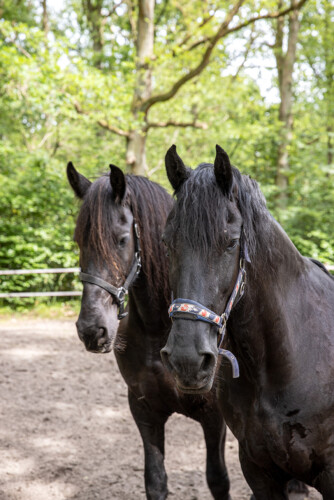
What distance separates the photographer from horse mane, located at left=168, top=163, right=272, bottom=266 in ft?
5.49

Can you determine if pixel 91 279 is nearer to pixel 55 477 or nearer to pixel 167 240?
pixel 167 240

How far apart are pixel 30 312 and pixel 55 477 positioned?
6794mm

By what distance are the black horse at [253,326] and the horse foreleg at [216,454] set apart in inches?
28.8

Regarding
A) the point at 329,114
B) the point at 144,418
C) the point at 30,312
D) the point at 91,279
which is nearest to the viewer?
the point at 91,279

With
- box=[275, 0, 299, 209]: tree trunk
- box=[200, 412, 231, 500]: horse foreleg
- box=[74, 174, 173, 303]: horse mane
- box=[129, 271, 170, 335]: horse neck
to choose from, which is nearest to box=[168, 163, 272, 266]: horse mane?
box=[74, 174, 173, 303]: horse mane

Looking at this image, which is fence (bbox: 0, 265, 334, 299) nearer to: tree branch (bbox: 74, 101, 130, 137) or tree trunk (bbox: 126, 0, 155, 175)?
tree trunk (bbox: 126, 0, 155, 175)

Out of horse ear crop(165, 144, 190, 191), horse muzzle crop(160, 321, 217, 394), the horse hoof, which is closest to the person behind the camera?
horse muzzle crop(160, 321, 217, 394)

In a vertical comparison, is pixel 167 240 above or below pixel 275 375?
above

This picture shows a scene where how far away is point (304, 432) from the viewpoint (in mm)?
1930

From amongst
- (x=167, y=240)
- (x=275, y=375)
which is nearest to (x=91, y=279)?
(x=167, y=240)

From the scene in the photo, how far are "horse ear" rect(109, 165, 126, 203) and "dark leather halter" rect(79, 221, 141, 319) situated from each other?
0.19m

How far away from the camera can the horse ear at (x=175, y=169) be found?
6.16 feet

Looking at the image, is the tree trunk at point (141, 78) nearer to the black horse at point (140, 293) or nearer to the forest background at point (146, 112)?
the forest background at point (146, 112)

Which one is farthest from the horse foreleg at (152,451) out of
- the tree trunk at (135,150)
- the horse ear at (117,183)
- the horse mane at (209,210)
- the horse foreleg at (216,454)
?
the tree trunk at (135,150)
